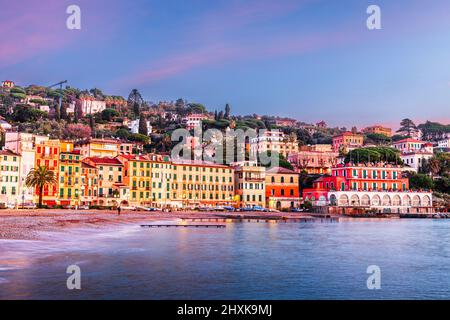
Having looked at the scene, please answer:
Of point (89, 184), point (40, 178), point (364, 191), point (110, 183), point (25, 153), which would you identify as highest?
point (25, 153)

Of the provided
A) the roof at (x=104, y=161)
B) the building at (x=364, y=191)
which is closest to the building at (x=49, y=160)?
the roof at (x=104, y=161)

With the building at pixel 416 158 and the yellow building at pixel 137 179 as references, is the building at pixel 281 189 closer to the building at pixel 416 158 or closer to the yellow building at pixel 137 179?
the yellow building at pixel 137 179

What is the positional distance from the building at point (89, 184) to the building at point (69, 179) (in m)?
0.61

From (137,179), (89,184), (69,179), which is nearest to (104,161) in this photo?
(89,184)

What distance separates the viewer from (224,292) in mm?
19141

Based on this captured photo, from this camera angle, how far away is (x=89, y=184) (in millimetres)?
85562

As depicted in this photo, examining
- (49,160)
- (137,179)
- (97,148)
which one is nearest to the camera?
(49,160)

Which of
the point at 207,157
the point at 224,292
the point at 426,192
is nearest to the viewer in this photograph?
the point at 224,292

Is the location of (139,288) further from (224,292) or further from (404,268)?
(404,268)

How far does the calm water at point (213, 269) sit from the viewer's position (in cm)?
1888

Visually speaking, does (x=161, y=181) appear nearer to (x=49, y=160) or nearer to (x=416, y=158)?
(x=49, y=160)

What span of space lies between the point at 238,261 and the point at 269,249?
24.2 ft

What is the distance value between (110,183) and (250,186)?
27.6 metres

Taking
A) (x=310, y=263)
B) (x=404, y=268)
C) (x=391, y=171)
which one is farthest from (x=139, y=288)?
(x=391, y=171)
